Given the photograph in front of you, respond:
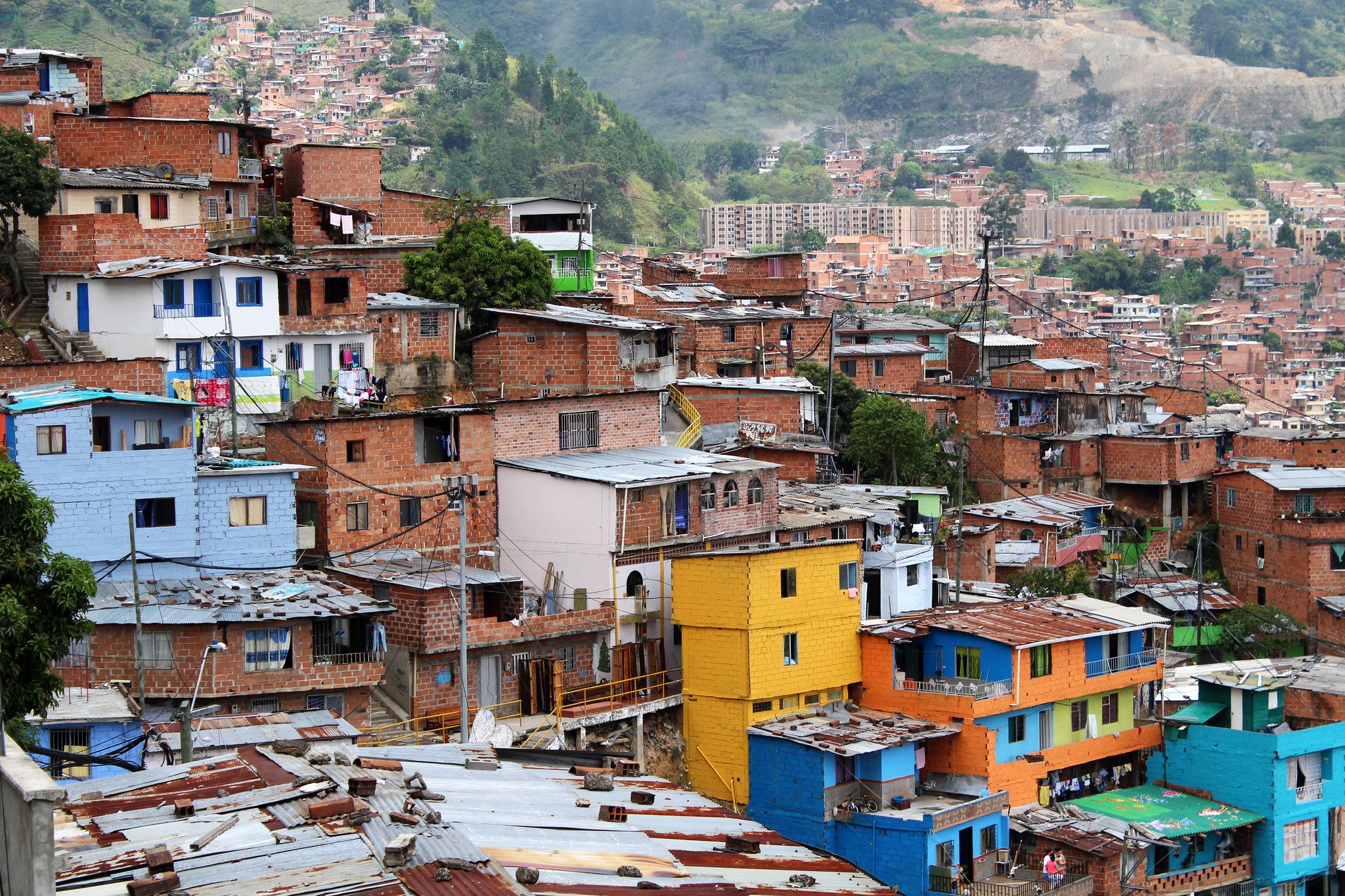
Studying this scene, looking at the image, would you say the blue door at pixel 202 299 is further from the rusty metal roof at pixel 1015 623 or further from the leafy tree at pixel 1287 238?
the leafy tree at pixel 1287 238

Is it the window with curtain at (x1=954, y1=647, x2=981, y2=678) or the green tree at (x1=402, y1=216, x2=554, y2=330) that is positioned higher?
the green tree at (x1=402, y1=216, x2=554, y2=330)

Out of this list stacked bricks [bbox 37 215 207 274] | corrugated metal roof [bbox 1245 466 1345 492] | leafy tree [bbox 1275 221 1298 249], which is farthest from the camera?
leafy tree [bbox 1275 221 1298 249]

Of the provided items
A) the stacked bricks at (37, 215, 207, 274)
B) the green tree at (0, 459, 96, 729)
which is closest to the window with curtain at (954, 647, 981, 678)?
the green tree at (0, 459, 96, 729)

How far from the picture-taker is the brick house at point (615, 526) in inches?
949

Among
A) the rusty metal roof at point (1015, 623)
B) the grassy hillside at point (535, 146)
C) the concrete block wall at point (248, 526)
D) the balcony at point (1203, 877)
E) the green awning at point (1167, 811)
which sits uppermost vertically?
the grassy hillside at point (535, 146)

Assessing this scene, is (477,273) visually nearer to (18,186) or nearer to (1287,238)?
(18,186)

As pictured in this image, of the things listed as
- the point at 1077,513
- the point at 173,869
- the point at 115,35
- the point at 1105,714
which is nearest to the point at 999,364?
the point at 1077,513

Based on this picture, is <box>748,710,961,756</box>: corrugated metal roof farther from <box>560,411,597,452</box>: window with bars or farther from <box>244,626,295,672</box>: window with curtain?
<box>244,626,295,672</box>: window with curtain

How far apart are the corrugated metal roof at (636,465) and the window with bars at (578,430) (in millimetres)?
193

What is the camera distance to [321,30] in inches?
5389

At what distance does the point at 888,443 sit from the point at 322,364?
39.5ft

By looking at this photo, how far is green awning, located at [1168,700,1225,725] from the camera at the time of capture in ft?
82.6

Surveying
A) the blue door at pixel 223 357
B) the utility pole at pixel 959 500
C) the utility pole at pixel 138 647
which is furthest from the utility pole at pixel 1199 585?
the utility pole at pixel 138 647

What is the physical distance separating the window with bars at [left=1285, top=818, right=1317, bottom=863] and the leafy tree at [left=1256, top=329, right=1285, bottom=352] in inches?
3237
